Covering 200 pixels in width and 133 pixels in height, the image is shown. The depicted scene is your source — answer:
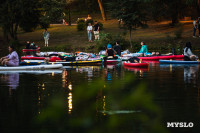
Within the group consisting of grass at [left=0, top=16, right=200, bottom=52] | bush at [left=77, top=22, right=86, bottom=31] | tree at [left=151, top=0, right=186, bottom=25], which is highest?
tree at [left=151, top=0, right=186, bottom=25]

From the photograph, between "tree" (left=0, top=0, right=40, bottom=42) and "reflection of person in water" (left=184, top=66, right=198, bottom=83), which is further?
"tree" (left=0, top=0, right=40, bottom=42)

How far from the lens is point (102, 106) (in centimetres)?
1146

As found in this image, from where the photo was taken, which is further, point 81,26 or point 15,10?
point 81,26

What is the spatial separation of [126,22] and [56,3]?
1843 cm

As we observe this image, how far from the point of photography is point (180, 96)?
45.1 ft

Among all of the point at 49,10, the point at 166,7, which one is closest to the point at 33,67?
the point at 166,7

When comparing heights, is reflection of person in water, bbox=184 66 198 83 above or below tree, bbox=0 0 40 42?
below

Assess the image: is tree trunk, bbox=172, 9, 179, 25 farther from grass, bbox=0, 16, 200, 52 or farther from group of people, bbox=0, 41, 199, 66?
group of people, bbox=0, 41, 199, 66

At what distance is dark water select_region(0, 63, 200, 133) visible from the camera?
12.3 ft

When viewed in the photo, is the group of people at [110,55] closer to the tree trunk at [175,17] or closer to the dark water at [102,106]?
the dark water at [102,106]

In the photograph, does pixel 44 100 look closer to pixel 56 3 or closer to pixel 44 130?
pixel 44 130

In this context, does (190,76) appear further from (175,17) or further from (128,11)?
(175,17)

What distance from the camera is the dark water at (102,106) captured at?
12.3 feet

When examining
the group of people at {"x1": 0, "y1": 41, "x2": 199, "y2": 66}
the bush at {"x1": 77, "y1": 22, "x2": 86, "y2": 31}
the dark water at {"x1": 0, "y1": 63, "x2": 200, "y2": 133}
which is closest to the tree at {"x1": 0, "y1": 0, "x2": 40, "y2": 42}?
the bush at {"x1": 77, "y1": 22, "x2": 86, "y2": 31}
